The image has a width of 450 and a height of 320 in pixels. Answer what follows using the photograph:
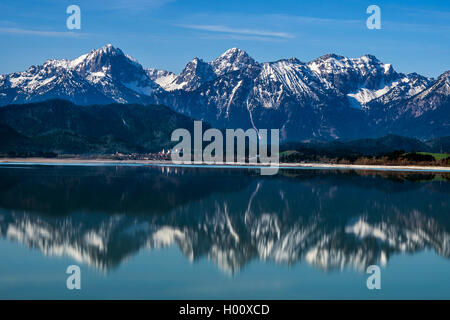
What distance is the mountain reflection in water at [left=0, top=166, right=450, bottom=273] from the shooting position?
38156mm

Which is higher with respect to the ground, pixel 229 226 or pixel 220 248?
pixel 229 226

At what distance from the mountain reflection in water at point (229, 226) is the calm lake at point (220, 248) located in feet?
0.30

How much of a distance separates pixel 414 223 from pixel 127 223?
25.2m

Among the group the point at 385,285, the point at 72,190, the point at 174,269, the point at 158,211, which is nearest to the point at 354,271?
the point at 385,285

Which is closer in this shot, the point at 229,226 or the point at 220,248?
the point at 220,248

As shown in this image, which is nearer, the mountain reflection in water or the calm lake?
the calm lake

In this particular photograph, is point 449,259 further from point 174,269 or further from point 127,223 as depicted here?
point 127,223

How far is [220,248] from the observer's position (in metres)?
39.6

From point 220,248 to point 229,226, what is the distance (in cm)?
987

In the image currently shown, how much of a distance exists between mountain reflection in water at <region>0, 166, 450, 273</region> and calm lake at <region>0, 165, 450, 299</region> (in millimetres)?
92

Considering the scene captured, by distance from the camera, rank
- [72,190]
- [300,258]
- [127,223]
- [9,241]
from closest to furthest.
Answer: [300,258] < [9,241] < [127,223] < [72,190]

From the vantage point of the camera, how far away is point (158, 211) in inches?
2382

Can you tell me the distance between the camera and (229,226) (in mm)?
49438

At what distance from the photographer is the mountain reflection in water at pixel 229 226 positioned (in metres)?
38.2
